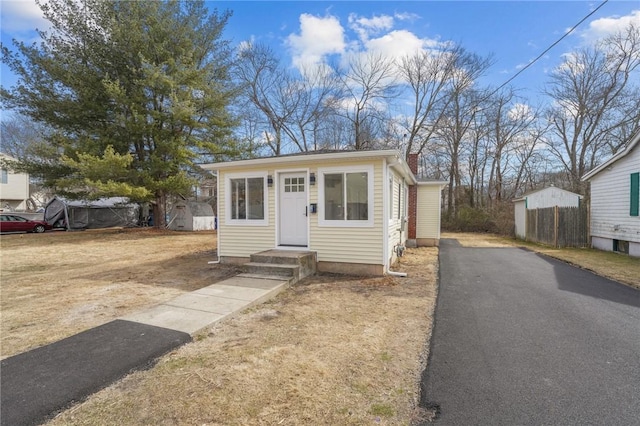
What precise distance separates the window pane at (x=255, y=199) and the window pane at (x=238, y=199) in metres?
0.19

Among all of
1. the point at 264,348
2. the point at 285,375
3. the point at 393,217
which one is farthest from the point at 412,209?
the point at 285,375

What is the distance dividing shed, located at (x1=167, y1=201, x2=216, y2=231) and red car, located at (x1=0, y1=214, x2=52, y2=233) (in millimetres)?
8018

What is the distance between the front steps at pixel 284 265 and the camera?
6664 mm

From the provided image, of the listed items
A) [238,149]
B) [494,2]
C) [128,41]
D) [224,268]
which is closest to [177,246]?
[224,268]

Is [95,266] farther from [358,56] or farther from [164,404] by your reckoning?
[358,56]

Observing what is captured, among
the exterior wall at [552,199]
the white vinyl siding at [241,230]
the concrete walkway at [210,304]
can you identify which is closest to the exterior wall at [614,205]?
the exterior wall at [552,199]

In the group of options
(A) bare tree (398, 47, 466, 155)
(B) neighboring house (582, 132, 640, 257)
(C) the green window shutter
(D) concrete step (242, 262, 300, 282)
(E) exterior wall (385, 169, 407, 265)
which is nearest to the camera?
(D) concrete step (242, 262, 300, 282)

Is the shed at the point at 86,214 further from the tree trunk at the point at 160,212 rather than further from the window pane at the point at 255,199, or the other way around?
the window pane at the point at 255,199

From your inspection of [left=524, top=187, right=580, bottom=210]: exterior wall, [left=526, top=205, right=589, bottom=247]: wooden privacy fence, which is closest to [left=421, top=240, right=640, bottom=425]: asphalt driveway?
[left=526, top=205, right=589, bottom=247]: wooden privacy fence

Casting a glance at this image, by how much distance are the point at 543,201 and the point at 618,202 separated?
3998 mm

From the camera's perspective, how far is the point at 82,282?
273 inches

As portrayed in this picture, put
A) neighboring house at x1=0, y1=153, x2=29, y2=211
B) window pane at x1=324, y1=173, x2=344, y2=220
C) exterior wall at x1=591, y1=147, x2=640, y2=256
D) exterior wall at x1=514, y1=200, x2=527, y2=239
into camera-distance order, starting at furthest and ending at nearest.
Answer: neighboring house at x1=0, y1=153, x2=29, y2=211 < exterior wall at x1=514, y1=200, x2=527, y2=239 < exterior wall at x1=591, y1=147, x2=640, y2=256 < window pane at x1=324, y1=173, x2=344, y2=220

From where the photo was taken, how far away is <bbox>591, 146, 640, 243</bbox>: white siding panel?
998 cm

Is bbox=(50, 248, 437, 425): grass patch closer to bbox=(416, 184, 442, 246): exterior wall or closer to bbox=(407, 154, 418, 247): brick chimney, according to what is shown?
bbox=(407, 154, 418, 247): brick chimney
